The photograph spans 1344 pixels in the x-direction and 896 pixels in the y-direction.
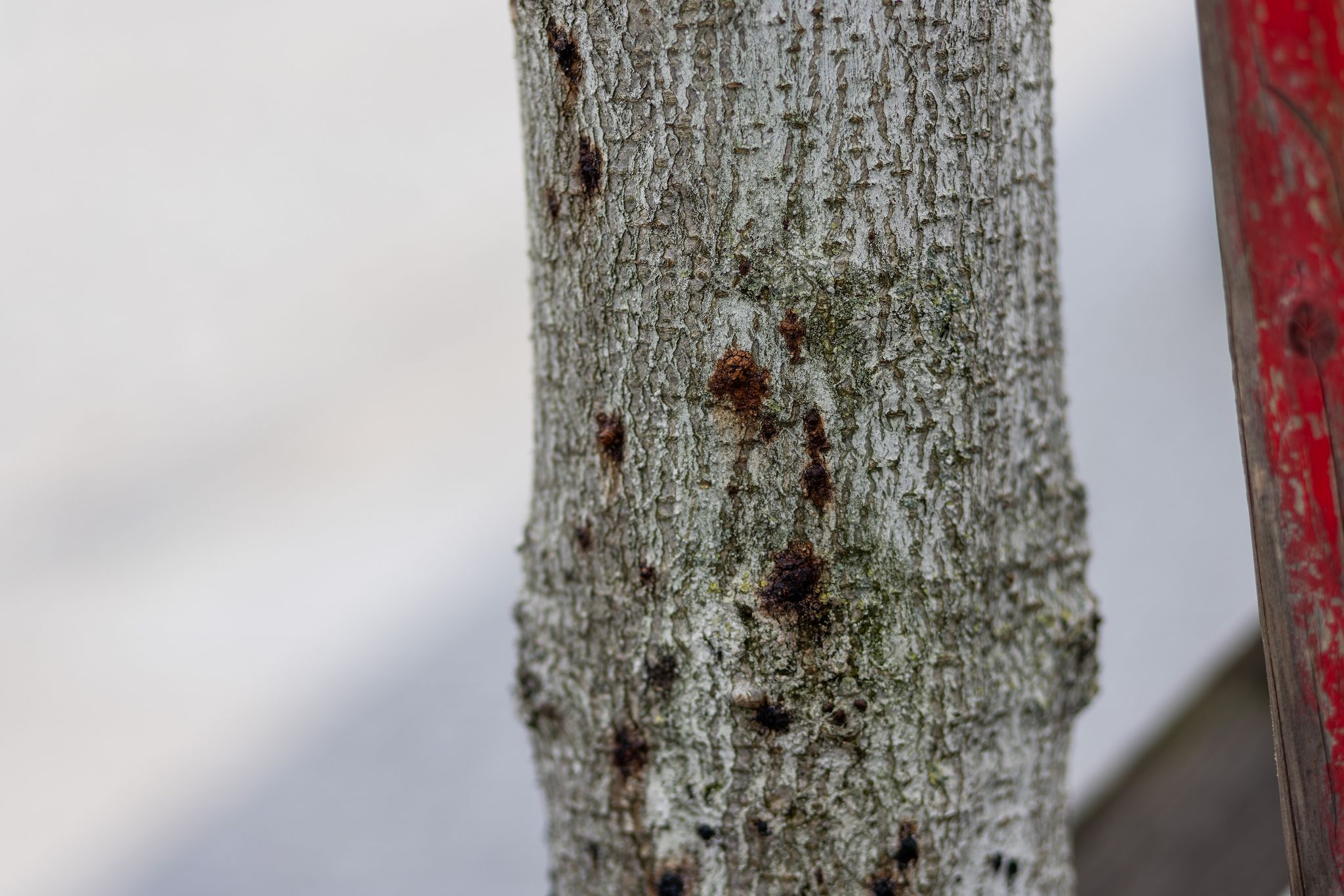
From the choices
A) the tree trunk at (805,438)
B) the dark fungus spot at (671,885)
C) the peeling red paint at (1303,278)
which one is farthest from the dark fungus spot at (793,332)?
the dark fungus spot at (671,885)

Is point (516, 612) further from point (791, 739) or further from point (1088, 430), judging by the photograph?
point (1088, 430)

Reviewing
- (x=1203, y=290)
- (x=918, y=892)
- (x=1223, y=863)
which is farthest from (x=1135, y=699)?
(x=918, y=892)

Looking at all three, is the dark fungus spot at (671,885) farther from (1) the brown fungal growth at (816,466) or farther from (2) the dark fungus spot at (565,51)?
(2) the dark fungus spot at (565,51)

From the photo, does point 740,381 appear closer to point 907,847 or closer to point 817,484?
point 817,484

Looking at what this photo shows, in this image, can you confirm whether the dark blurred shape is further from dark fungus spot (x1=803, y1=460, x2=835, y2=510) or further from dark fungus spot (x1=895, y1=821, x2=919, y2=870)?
dark fungus spot (x1=803, y1=460, x2=835, y2=510)

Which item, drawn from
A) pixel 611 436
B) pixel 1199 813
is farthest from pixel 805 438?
pixel 1199 813
